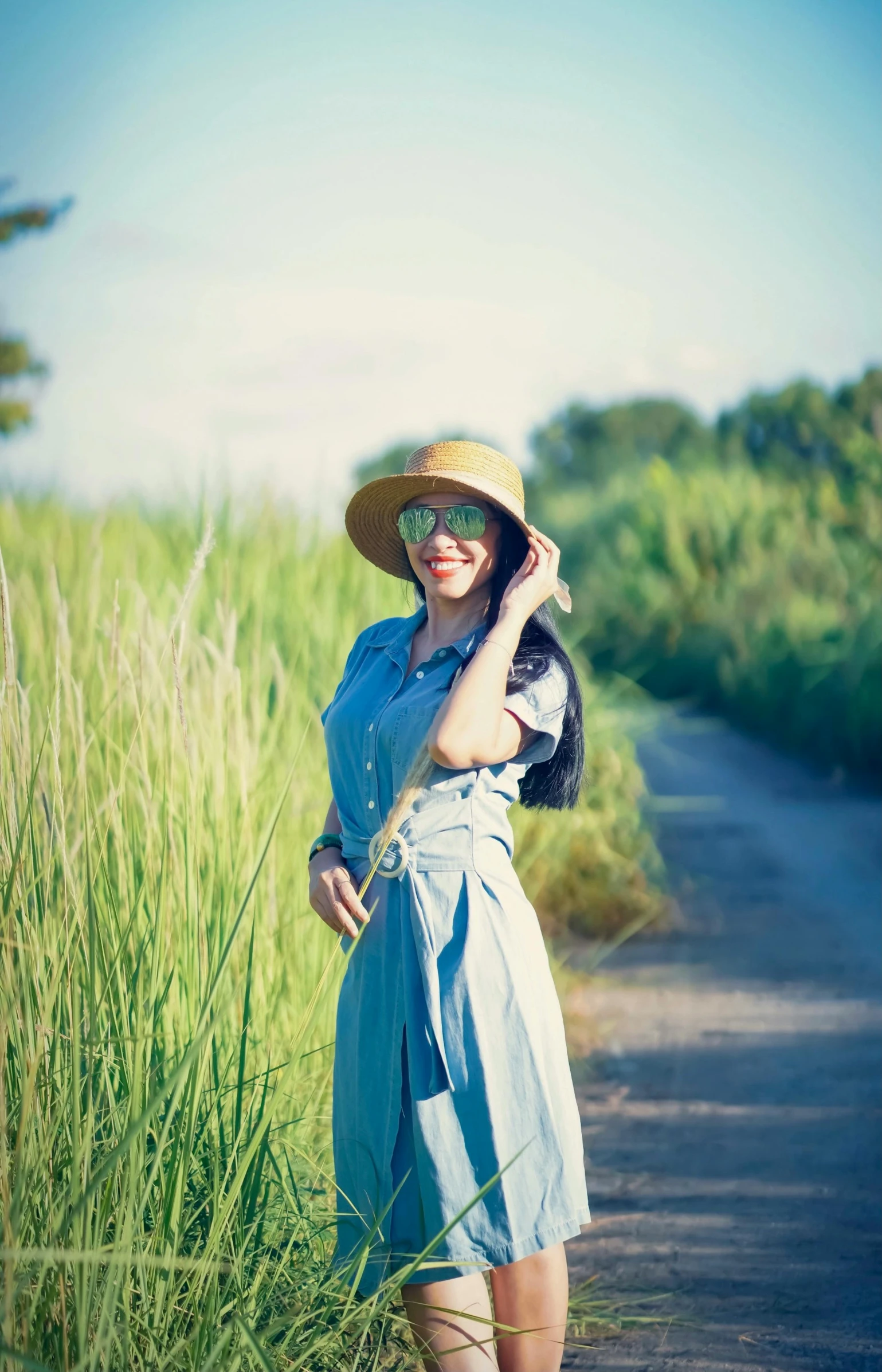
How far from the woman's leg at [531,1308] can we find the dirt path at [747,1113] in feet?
2.08

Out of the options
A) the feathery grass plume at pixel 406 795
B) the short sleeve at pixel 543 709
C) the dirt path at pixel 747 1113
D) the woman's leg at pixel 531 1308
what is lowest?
the dirt path at pixel 747 1113

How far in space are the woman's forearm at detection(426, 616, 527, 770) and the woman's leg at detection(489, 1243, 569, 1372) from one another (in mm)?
782

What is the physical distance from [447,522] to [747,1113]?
2440mm

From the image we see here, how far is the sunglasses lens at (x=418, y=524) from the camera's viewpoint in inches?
84.2

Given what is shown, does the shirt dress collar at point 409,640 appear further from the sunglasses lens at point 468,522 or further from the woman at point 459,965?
the sunglasses lens at point 468,522

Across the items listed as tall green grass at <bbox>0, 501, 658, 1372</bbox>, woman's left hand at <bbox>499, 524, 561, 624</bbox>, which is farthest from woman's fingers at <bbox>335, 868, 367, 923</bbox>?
woman's left hand at <bbox>499, 524, 561, 624</bbox>

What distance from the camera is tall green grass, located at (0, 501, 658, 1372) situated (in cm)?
167

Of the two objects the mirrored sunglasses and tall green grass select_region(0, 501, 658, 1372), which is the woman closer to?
the mirrored sunglasses

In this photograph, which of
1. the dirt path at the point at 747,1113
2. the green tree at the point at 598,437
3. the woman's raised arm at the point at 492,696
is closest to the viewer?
the woman's raised arm at the point at 492,696

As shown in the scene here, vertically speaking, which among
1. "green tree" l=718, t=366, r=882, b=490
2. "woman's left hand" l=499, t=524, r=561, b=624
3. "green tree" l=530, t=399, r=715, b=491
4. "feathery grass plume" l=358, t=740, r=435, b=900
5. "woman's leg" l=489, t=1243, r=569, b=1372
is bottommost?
"woman's leg" l=489, t=1243, r=569, b=1372

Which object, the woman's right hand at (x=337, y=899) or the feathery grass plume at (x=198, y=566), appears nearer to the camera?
the feathery grass plume at (x=198, y=566)

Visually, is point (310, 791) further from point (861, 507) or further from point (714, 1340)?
point (861, 507)

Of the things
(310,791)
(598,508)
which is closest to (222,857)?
(310,791)

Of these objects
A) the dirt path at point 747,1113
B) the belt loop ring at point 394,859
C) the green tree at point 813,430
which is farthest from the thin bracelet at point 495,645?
the green tree at point 813,430
